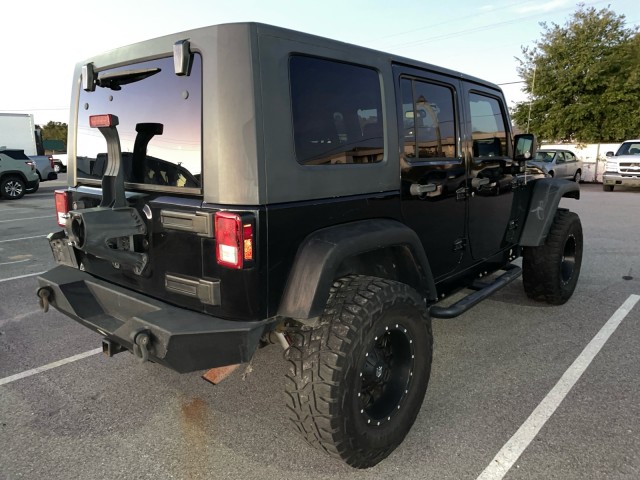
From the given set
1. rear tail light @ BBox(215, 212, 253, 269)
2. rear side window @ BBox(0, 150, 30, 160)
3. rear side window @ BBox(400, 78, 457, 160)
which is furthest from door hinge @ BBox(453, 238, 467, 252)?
rear side window @ BBox(0, 150, 30, 160)

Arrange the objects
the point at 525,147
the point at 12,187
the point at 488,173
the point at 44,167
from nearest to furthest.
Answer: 1. the point at 488,173
2. the point at 525,147
3. the point at 12,187
4. the point at 44,167

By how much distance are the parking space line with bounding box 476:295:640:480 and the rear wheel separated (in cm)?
1753

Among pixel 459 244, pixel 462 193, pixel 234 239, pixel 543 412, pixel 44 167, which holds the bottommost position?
pixel 543 412

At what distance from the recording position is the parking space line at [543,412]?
7.74 feet

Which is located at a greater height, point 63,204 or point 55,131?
point 55,131

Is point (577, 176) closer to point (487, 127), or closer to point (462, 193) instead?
point (487, 127)

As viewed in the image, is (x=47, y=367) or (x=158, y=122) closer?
(x=158, y=122)

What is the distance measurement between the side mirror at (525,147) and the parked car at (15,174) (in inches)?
662

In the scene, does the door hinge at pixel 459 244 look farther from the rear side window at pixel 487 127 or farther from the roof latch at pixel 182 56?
the roof latch at pixel 182 56

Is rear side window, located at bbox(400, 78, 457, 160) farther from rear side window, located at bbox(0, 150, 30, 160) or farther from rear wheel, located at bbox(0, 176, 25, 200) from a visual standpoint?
rear side window, located at bbox(0, 150, 30, 160)

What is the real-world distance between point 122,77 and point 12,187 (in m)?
16.2

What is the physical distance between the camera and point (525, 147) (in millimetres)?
4062

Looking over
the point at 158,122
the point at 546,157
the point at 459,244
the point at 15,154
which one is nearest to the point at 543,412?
the point at 459,244

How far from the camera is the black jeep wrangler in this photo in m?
2.06
